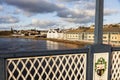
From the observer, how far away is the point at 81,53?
4.46 m

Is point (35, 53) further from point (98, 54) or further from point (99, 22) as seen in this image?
point (99, 22)

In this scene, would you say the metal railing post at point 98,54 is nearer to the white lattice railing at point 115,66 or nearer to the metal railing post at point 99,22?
the metal railing post at point 99,22

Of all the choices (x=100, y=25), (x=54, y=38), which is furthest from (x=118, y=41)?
(x=100, y=25)

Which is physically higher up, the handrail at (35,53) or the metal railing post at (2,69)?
the handrail at (35,53)

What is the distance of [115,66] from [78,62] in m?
1.08

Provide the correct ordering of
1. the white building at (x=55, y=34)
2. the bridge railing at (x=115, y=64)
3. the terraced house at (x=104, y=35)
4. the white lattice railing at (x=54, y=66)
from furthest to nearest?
the white building at (x=55, y=34) < the terraced house at (x=104, y=35) < the bridge railing at (x=115, y=64) < the white lattice railing at (x=54, y=66)

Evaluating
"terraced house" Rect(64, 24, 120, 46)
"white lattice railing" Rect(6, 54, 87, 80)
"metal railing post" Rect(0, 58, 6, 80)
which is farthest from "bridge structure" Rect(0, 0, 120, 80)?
"terraced house" Rect(64, 24, 120, 46)

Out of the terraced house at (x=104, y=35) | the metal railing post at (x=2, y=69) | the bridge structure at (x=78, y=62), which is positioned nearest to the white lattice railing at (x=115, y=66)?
the bridge structure at (x=78, y=62)

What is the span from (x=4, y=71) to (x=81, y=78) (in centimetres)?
158

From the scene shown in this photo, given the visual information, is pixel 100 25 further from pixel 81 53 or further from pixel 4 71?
pixel 4 71

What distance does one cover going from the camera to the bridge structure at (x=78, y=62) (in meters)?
3.96

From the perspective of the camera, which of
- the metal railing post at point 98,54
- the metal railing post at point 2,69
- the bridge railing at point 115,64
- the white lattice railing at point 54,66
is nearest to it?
the metal railing post at point 2,69

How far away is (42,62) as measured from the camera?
164 inches

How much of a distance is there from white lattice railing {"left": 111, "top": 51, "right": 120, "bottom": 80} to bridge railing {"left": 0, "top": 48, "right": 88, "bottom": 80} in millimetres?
798
